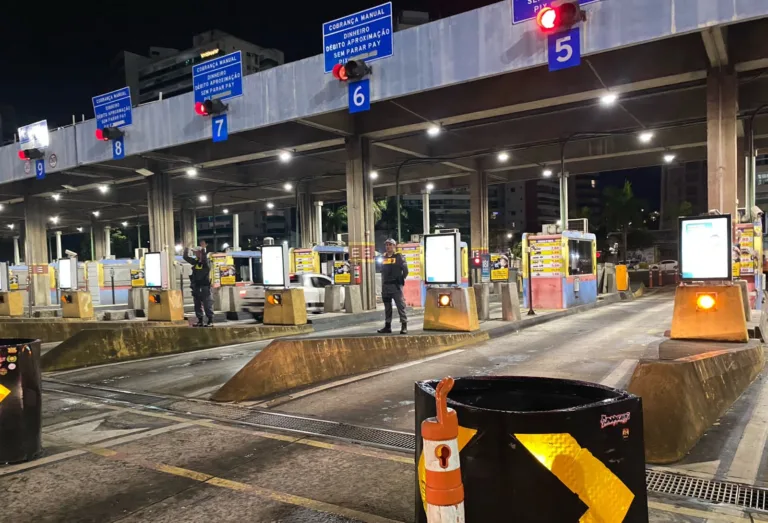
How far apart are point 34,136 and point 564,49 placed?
66.9 ft

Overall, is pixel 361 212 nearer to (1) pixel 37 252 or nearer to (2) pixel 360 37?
(2) pixel 360 37

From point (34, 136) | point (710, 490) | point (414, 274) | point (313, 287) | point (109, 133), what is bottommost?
point (710, 490)

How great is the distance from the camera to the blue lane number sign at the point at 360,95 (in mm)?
14305

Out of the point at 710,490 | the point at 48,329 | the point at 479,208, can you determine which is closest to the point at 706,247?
the point at 710,490

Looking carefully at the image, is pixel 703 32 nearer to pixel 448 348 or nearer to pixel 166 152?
pixel 448 348

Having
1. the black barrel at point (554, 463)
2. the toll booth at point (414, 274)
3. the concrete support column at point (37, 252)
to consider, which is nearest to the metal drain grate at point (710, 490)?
the black barrel at point (554, 463)

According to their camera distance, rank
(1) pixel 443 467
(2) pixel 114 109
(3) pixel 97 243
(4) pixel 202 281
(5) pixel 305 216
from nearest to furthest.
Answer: (1) pixel 443 467, (4) pixel 202 281, (2) pixel 114 109, (5) pixel 305 216, (3) pixel 97 243

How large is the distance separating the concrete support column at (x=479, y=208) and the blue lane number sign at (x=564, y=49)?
14041mm

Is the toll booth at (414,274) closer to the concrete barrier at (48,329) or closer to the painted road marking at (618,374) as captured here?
the concrete barrier at (48,329)

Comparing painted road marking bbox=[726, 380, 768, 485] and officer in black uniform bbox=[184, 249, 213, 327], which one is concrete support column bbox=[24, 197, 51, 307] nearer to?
officer in black uniform bbox=[184, 249, 213, 327]

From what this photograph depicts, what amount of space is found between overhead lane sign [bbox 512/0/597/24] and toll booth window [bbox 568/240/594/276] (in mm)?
8270

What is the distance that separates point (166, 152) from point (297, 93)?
7.53 m

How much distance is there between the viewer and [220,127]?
16938mm

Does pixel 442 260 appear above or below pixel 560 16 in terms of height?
below
